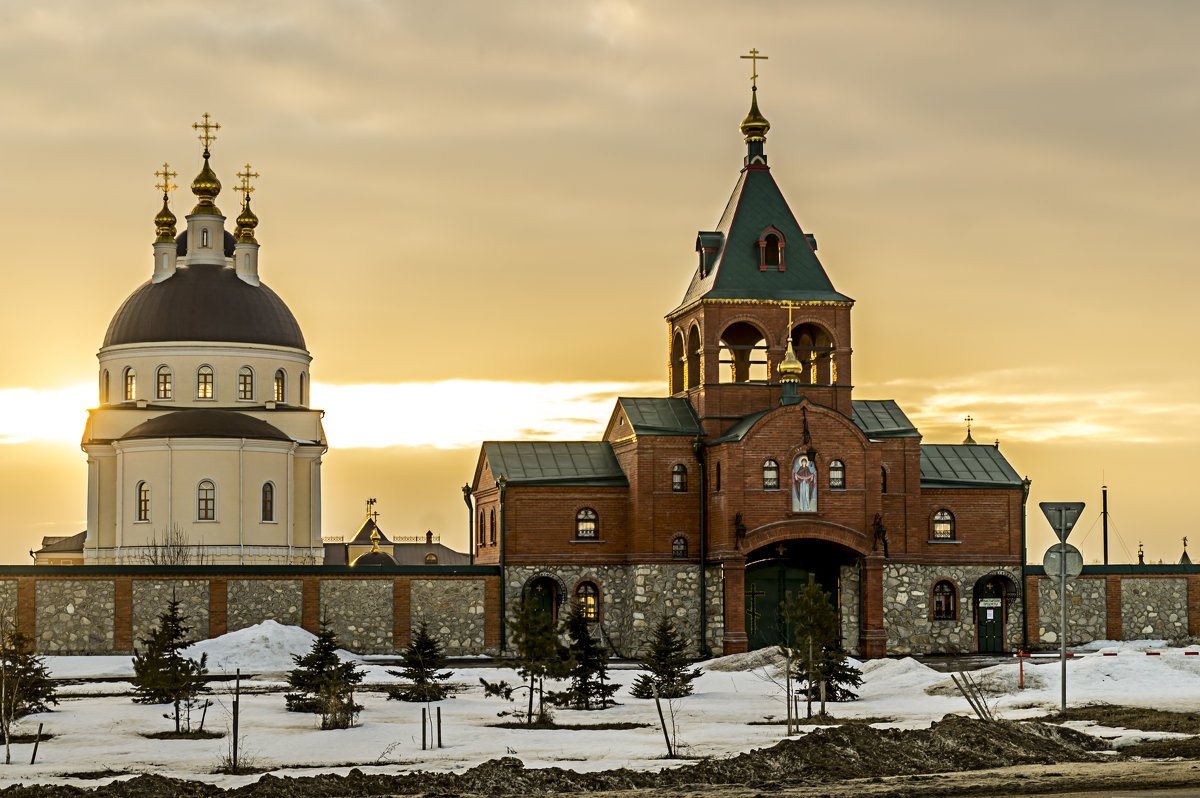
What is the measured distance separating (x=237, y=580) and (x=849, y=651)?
16.4m

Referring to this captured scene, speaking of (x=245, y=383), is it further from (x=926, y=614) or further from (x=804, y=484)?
(x=926, y=614)

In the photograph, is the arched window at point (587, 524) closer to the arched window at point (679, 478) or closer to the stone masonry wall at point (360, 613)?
the arched window at point (679, 478)

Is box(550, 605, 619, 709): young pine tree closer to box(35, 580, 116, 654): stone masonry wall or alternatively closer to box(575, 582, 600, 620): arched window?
box(575, 582, 600, 620): arched window

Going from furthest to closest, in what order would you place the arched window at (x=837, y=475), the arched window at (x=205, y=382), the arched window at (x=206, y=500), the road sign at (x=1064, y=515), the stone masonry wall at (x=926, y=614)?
the arched window at (x=205, y=382)
the arched window at (x=206, y=500)
the stone masonry wall at (x=926, y=614)
the arched window at (x=837, y=475)
the road sign at (x=1064, y=515)

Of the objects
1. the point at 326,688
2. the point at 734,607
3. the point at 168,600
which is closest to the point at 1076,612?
the point at 734,607

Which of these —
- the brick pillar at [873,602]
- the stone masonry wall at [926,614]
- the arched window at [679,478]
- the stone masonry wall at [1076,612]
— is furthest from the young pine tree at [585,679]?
the stone masonry wall at [1076,612]

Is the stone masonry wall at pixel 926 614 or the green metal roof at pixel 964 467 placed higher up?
the green metal roof at pixel 964 467

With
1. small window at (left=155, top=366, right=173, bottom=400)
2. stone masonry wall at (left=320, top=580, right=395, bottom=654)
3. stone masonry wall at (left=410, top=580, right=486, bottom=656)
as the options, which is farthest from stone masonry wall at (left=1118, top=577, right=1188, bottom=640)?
small window at (left=155, top=366, right=173, bottom=400)

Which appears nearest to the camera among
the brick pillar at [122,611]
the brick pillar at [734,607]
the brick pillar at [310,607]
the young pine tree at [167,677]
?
the young pine tree at [167,677]

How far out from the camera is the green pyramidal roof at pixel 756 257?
46750mm

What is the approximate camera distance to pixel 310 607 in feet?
143

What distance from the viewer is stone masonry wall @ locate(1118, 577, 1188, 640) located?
1886 inches

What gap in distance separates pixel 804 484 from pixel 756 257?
23.1ft

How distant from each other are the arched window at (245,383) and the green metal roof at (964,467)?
27621 mm
